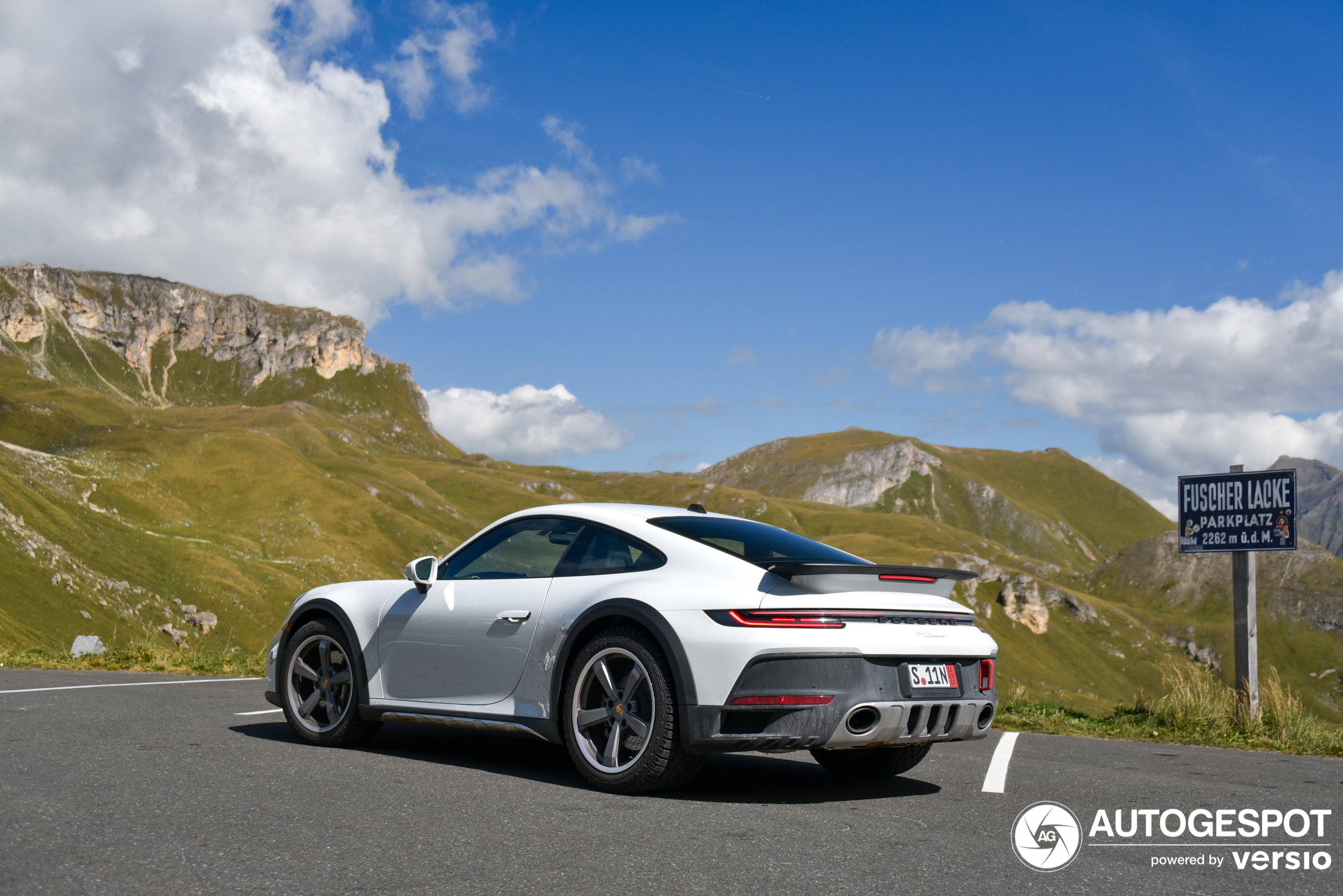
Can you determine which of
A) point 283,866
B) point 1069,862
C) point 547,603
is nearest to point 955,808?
point 1069,862

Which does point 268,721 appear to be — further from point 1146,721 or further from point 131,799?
point 1146,721

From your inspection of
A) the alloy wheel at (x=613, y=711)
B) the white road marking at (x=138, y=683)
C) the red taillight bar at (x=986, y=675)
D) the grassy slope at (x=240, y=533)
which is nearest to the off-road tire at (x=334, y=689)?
the alloy wheel at (x=613, y=711)

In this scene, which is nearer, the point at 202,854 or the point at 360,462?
the point at 202,854

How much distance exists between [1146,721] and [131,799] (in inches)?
360

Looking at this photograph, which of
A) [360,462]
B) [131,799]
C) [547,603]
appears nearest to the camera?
[131,799]

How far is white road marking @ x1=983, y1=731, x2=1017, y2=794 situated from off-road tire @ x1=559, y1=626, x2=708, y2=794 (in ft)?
6.01

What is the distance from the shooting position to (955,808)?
5.45 m

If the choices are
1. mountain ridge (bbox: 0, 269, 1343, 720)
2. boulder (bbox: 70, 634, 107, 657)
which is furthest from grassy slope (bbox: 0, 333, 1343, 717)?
boulder (bbox: 70, 634, 107, 657)

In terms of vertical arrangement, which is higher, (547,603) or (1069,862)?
(547,603)

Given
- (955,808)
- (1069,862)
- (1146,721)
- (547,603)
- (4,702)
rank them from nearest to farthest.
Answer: (1069,862) → (955,808) → (547,603) → (4,702) → (1146,721)

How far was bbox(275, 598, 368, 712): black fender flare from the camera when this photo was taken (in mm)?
6871

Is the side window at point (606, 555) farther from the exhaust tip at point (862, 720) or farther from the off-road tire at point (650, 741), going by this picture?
the exhaust tip at point (862, 720)

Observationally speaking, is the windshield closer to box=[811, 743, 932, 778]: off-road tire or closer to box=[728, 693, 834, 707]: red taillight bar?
box=[728, 693, 834, 707]: red taillight bar

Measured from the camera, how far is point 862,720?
16.9 ft
